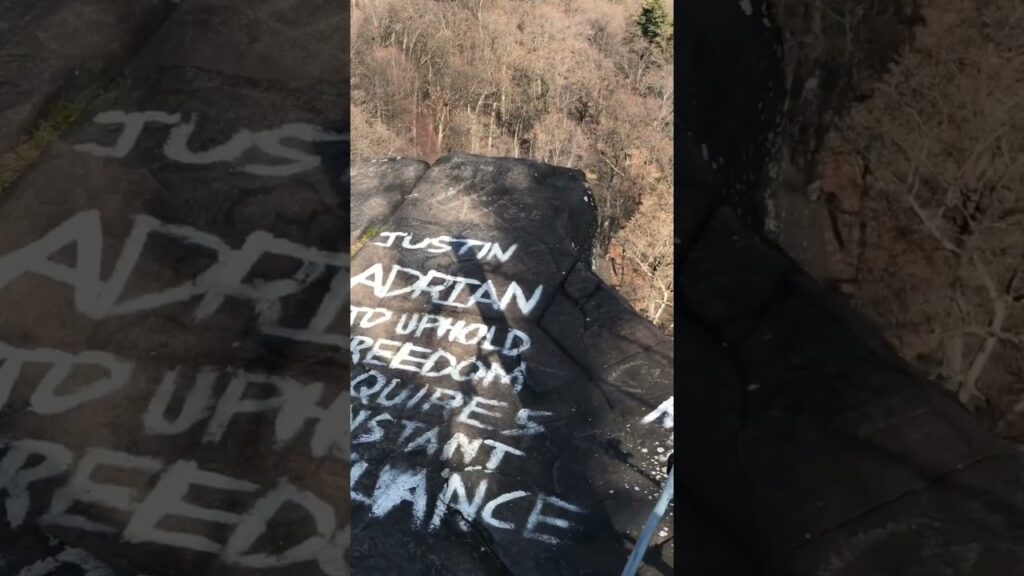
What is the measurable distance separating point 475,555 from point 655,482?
1202 millimetres

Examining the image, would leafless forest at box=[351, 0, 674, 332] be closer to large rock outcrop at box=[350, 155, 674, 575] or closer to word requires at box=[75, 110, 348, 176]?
large rock outcrop at box=[350, 155, 674, 575]

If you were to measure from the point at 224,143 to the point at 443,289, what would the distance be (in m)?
5.77

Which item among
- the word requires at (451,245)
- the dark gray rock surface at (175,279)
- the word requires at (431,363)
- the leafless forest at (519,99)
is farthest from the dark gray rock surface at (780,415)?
the leafless forest at (519,99)

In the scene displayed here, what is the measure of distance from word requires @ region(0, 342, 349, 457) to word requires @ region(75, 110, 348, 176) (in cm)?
24

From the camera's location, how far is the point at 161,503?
98 centimetres

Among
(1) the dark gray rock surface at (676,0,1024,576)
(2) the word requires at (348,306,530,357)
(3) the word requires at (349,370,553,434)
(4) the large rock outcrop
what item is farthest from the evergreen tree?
(1) the dark gray rock surface at (676,0,1024,576)

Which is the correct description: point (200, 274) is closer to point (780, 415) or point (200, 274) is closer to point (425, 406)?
point (780, 415)

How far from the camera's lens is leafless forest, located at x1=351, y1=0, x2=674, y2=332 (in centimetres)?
1636

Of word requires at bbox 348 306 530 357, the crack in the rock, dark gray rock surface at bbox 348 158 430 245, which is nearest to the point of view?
the crack in the rock

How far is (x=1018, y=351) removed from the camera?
2.42 feet

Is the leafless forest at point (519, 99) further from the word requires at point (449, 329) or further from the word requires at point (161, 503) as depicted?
the word requires at point (161, 503)

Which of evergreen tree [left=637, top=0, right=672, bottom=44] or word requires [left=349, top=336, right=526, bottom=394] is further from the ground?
evergreen tree [left=637, top=0, right=672, bottom=44]

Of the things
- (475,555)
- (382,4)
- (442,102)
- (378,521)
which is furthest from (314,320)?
(382,4)

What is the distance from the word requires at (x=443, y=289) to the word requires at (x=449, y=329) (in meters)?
0.19
